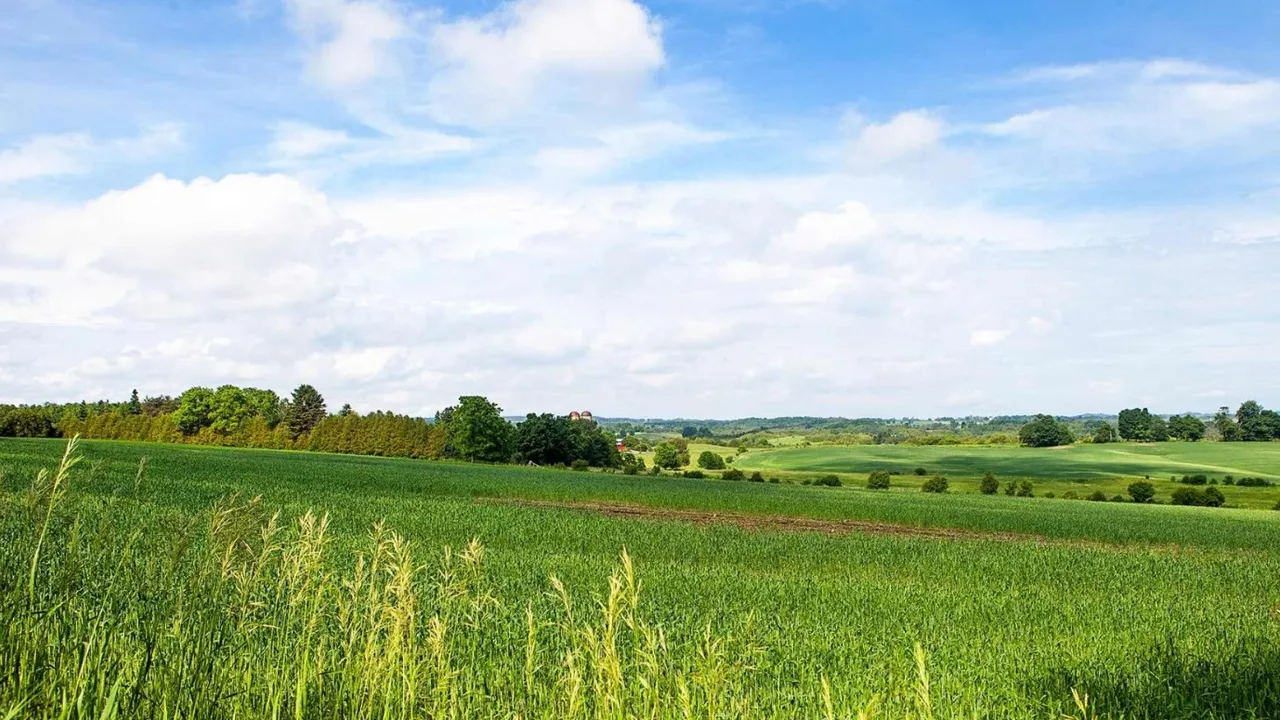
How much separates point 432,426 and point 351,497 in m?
77.6

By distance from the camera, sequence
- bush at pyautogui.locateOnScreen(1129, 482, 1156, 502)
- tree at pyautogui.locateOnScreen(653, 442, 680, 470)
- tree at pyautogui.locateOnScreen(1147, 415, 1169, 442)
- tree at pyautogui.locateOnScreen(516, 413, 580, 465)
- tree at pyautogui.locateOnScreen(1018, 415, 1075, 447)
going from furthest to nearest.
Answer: tree at pyautogui.locateOnScreen(1147, 415, 1169, 442), tree at pyautogui.locateOnScreen(1018, 415, 1075, 447), tree at pyautogui.locateOnScreen(653, 442, 680, 470), tree at pyautogui.locateOnScreen(516, 413, 580, 465), bush at pyautogui.locateOnScreen(1129, 482, 1156, 502)

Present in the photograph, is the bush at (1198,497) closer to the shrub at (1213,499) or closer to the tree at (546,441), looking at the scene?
the shrub at (1213,499)

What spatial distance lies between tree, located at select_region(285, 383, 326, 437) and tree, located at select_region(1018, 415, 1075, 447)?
381 ft

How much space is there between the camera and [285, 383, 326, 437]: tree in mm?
115500

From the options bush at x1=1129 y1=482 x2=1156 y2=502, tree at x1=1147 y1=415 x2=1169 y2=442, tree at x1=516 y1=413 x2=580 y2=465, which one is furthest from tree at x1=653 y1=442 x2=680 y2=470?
tree at x1=1147 y1=415 x2=1169 y2=442

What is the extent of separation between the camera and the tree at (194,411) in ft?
369

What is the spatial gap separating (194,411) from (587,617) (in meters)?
121

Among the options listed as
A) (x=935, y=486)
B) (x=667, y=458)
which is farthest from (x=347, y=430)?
(x=935, y=486)

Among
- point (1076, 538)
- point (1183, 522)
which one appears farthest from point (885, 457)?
point (1076, 538)

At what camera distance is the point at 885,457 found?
117375 millimetres

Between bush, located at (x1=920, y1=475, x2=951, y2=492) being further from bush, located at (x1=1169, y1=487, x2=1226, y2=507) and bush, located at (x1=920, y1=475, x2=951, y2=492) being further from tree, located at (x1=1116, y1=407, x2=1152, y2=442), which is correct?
tree, located at (x1=1116, y1=407, x2=1152, y2=442)

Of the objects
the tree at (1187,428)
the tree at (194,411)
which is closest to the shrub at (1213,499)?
the tree at (1187,428)

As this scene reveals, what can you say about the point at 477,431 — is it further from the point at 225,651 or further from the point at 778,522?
the point at 225,651

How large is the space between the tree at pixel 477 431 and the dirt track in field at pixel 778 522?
64.7m
